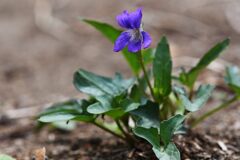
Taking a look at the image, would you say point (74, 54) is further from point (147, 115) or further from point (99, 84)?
point (147, 115)

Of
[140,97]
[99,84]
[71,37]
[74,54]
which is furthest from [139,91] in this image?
[71,37]

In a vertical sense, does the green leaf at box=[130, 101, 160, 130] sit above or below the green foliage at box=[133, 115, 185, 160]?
above

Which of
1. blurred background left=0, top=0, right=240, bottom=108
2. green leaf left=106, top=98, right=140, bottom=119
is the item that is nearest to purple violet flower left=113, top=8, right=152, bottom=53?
green leaf left=106, top=98, right=140, bottom=119

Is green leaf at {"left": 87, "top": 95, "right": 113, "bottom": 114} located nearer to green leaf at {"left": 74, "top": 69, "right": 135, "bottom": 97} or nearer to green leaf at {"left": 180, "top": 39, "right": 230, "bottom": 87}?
green leaf at {"left": 74, "top": 69, "right": 135, "bottom": 97}

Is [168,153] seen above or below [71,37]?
below

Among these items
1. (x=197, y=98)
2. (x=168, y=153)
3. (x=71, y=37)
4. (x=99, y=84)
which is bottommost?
(x=168, y=153)

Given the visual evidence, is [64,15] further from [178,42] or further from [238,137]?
Result: [238,137]
